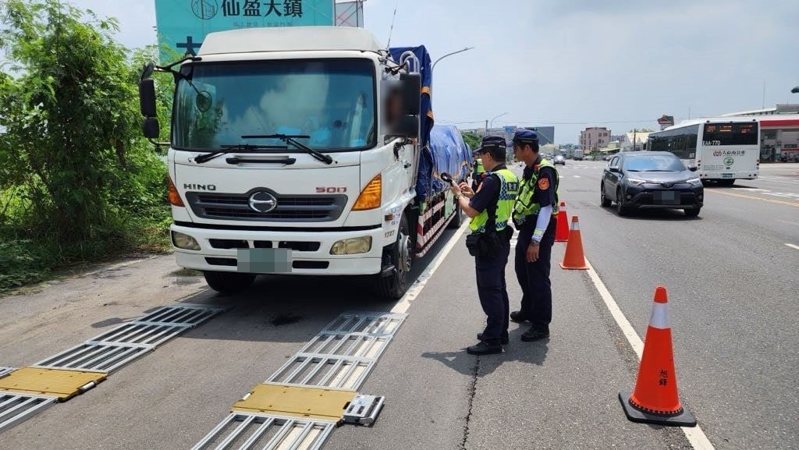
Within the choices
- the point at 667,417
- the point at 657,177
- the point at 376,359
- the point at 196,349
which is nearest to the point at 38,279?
the point at 196,349

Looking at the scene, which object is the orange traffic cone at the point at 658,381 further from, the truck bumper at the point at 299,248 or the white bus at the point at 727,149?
the white bus at the point at 727,149

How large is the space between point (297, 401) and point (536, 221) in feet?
8.17

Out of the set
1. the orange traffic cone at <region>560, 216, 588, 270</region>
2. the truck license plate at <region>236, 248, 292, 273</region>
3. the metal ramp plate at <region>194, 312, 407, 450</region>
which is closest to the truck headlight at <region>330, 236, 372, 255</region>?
the truck license plate at <region>236, 248, 292, 273</region>

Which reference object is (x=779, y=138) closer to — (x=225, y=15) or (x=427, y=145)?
(x=225, y=15)

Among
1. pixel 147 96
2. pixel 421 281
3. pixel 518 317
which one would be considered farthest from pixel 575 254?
pixel 147 96

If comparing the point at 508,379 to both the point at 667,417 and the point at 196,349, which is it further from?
the point at 196,349

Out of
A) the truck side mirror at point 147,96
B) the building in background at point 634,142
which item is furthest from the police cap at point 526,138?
the building in background at point 634,142

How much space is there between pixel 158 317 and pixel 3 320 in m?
1.59

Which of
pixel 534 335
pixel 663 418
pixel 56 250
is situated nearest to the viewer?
pixel 663 418

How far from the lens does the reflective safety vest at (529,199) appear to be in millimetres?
4953

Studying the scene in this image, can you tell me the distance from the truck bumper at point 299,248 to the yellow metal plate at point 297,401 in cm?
152

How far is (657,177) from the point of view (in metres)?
13.8

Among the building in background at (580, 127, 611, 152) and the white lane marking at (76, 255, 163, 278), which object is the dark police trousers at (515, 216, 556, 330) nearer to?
the white lane marking at (76, 255, 163, 278)

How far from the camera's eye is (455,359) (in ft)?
15.0
